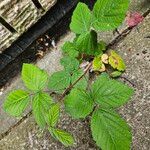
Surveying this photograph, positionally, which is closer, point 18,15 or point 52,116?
point 52,116

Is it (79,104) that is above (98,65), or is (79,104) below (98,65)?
above

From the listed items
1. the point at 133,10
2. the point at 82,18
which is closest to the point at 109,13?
A: the point at 82,18

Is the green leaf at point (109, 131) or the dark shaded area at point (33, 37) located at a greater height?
the dark shaded area at point (33, 37)

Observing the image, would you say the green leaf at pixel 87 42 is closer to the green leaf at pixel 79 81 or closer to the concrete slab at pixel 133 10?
the green leaf at pixel 79 81

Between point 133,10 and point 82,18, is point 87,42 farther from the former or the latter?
point 133,10

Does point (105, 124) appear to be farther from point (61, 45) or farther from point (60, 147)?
point (61, 45)

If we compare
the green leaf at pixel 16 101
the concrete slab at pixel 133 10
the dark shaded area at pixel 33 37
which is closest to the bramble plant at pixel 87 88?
the green leaf at pixel 16 101

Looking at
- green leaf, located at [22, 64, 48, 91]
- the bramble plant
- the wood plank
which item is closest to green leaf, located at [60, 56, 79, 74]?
the bramble plant
